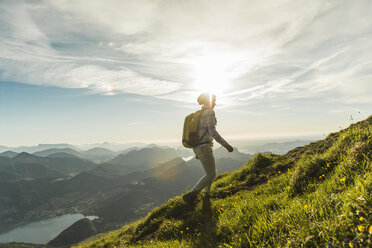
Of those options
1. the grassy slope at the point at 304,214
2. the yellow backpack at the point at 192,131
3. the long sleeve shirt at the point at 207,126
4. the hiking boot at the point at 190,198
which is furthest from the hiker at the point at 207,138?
the grassy slope at the point at 304,214

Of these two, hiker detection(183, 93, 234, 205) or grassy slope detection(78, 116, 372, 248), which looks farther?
hiker detection(183, 93, 234, 205)

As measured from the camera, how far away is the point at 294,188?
5.11 meters

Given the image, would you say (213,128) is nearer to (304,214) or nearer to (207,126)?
(207,126)

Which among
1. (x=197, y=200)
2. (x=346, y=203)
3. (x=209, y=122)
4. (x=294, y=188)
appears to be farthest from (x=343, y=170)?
(x=197, y=200)

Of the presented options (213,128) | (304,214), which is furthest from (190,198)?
(304,214)

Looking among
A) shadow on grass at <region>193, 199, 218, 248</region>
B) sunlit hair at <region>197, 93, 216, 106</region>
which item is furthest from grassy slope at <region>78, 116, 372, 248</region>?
sunlit hair at <region>197, 93, 216, 106</region>

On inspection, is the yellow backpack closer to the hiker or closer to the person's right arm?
the hiker

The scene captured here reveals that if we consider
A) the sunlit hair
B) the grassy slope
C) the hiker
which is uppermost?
the sunlit hair

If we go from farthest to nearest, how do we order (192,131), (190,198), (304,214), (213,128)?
1. (190,198)
2. (192,131)
3. (213,128)
4. (304,214)

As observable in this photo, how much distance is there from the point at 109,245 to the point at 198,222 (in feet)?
17.6

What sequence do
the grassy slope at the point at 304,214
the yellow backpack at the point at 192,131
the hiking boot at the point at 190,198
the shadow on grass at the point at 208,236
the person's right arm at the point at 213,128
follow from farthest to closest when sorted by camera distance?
1. the hiking boot at the point at 190,198
2. the yellow backpack at the point at 192,131
3. the person's right arm at the point at 213,128
4. the shadow on grass at the point at 208,236
5. the grassy slope at the point at 304,214

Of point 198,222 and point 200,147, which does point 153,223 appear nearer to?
point 198,222

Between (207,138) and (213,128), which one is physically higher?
(213,128)

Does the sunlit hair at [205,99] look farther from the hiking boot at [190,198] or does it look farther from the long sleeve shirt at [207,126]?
the hiking boot at [190,198]
